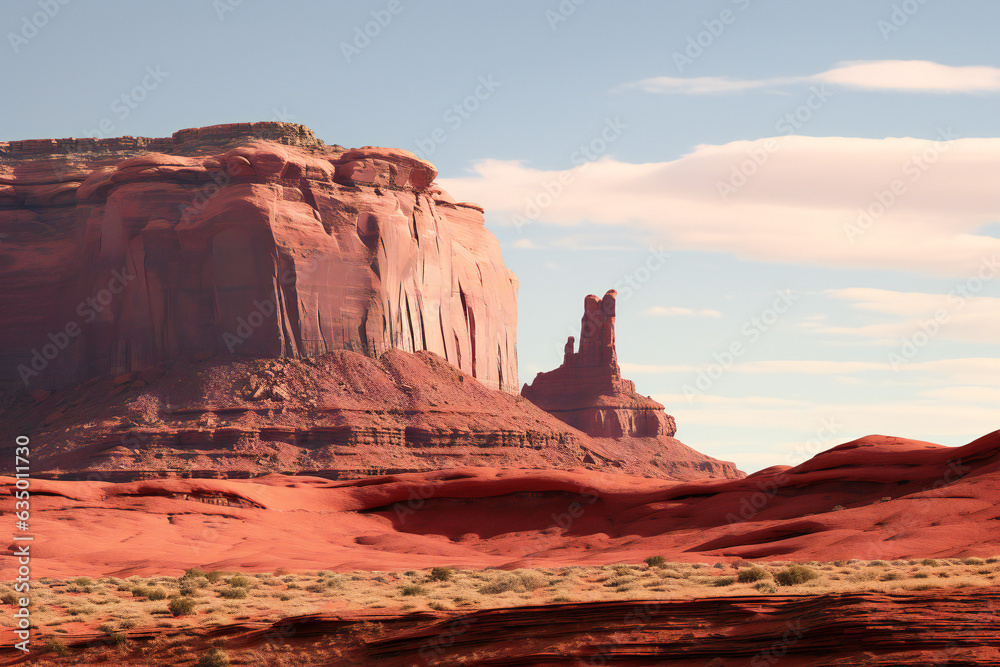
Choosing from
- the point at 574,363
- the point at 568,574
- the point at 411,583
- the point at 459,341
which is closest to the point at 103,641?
the point at 411,583

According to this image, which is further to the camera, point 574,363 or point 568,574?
point 574,363

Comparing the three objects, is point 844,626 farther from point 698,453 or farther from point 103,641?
point 698,453

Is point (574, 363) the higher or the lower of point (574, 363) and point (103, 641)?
the higher

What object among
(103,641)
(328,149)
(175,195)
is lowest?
(103,641)

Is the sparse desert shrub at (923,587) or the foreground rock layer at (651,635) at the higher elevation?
the sparse desert shrub at (923,587)

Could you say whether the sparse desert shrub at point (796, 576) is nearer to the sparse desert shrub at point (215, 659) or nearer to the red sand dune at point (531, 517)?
the red sand dune at point (531, 517)

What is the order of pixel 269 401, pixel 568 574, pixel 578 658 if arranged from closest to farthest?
1. pixel 578 658
2. pixel 568 574
3. pixel 269 401

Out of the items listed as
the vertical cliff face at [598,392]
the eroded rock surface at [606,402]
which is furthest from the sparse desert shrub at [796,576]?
the vertical cliff face at [598,392]
